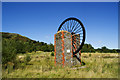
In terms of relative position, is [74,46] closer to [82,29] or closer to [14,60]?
[82,29]

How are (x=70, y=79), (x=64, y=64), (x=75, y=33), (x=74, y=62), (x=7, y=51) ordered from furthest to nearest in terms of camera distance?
(x=75, y=33), (x=74, y=62), (x=64, y=64), (x=7, y=51), (x=70, y=79)

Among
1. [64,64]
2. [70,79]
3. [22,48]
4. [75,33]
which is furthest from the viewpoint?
[22,48]

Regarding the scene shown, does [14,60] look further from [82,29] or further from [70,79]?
[82,29]

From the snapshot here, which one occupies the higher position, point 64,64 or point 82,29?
point 82,29

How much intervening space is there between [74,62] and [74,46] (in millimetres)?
1693

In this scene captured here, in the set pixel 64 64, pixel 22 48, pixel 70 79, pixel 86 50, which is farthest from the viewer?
pixel 86 50

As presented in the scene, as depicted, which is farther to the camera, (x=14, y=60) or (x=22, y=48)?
(x=22, y=48)

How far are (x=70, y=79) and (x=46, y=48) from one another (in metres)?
39.5

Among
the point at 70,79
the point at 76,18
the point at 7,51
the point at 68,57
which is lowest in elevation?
the point at 70,79

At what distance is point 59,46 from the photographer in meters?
11.8

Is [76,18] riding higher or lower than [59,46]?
higher

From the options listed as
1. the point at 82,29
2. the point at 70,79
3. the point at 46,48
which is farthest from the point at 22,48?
the point at 70,79

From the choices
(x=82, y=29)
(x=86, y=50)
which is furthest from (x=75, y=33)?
(x=86, y=50)

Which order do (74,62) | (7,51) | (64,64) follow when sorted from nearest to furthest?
(7,51)
(64,64)
(74,62)
